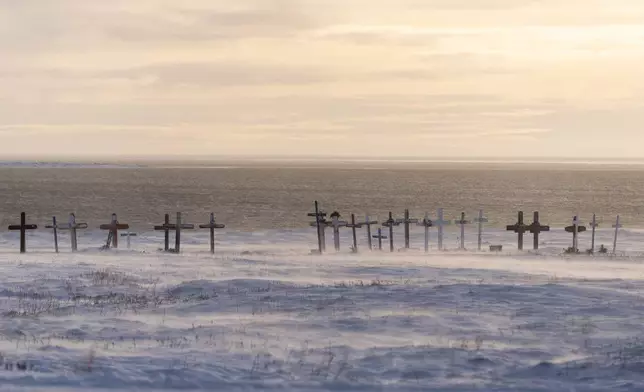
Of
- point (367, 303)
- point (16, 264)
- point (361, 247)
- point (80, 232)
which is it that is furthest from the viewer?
point (80, 232)

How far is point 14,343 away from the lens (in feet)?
48.9

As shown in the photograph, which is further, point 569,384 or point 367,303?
point 367,303

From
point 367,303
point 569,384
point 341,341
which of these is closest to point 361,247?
point 367,303

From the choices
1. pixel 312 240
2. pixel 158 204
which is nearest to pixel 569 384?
pixel 312 240

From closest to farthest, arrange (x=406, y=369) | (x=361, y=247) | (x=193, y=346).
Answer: (x=406, y=369)
(x=193, y=346)
(x=361, y=247)

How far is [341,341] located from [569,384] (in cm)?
409

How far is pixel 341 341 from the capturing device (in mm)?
15102

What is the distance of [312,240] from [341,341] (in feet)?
106

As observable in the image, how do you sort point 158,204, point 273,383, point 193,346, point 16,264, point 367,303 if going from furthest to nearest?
point 158,204, point 16,264, point 367,303, point 193,346, point 273,383

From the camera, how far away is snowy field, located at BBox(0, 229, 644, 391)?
12508mm

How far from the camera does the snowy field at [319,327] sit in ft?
41.0

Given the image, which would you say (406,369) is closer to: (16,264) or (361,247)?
(16,264)

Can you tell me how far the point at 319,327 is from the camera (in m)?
16.3

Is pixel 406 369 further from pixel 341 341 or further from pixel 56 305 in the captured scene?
pixel 56 305
